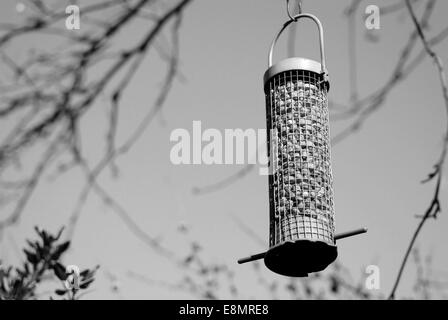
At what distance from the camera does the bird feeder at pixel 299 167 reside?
4523mm

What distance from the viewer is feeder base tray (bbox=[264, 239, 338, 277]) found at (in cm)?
444

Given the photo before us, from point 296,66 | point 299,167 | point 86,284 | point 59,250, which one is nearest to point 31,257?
point 59,250

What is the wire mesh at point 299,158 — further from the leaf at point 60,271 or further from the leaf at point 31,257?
the leaf at point 31,257

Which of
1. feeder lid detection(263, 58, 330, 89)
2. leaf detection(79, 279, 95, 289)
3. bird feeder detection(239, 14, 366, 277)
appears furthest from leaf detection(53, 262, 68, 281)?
feeder lid detection(263, 58, 330, 89)

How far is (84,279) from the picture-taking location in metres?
6.41

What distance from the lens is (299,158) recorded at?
4.82 metres

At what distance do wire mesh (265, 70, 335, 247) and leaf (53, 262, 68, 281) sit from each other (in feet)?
7.60

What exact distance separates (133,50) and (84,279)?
3.38 metres

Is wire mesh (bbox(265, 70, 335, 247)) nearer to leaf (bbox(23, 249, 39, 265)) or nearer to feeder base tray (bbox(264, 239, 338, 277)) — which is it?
feeder base tray (bbox(264, 239, 338, 277))

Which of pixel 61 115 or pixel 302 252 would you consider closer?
pixel 61 115

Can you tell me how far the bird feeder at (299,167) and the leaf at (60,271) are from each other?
2302 mm

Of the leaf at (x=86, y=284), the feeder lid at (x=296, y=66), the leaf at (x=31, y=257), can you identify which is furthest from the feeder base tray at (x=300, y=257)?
the leaf at (x=31, y=257)
